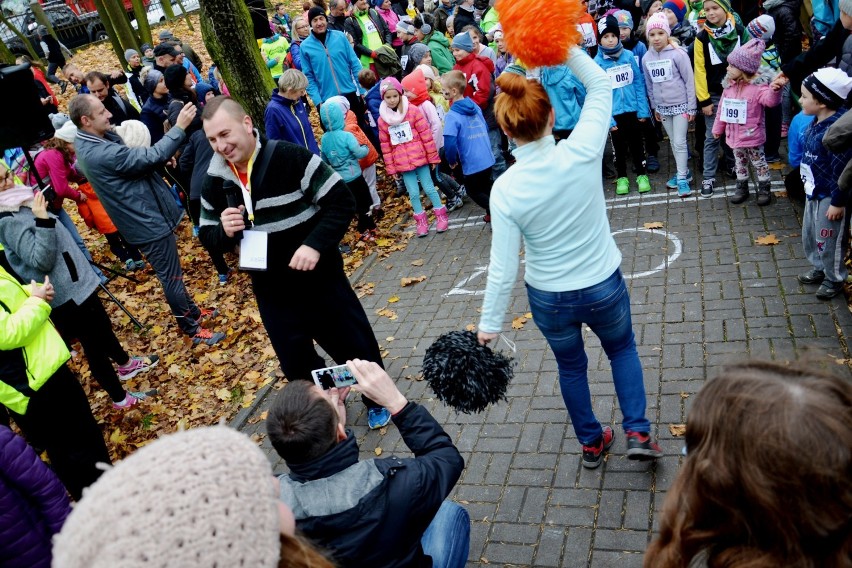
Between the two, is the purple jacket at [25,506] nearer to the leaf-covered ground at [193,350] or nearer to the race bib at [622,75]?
the leaf-covered ground at [193,350]

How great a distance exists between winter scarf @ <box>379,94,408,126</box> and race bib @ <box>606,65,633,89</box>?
8.29 feet

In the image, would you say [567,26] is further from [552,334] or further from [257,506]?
[257,506]

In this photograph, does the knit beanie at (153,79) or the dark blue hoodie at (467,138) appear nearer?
the dark blue hoodie at (467,138)

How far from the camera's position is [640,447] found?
384cm

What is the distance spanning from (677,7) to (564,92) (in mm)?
4302

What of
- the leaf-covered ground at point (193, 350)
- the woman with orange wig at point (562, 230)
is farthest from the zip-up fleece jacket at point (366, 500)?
the leaf-covered ground at point (193, 350)

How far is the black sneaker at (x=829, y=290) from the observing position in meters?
5.13

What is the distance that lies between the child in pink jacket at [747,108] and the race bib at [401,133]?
362 cm

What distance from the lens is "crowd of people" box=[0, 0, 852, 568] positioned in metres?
1.47

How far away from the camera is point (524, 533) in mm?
3824

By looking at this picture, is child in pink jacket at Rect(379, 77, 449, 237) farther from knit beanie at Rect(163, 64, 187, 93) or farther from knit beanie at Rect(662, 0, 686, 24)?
knit beanie at Rect(662, 0, 686, 24)

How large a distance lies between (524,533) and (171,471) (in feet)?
9.67

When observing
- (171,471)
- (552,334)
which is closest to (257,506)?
(171,471)

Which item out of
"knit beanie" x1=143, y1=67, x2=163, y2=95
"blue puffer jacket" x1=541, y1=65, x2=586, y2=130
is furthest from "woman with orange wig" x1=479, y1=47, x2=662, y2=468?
"knit beanie" x1=143, y1=67, x2=163, y2=95
